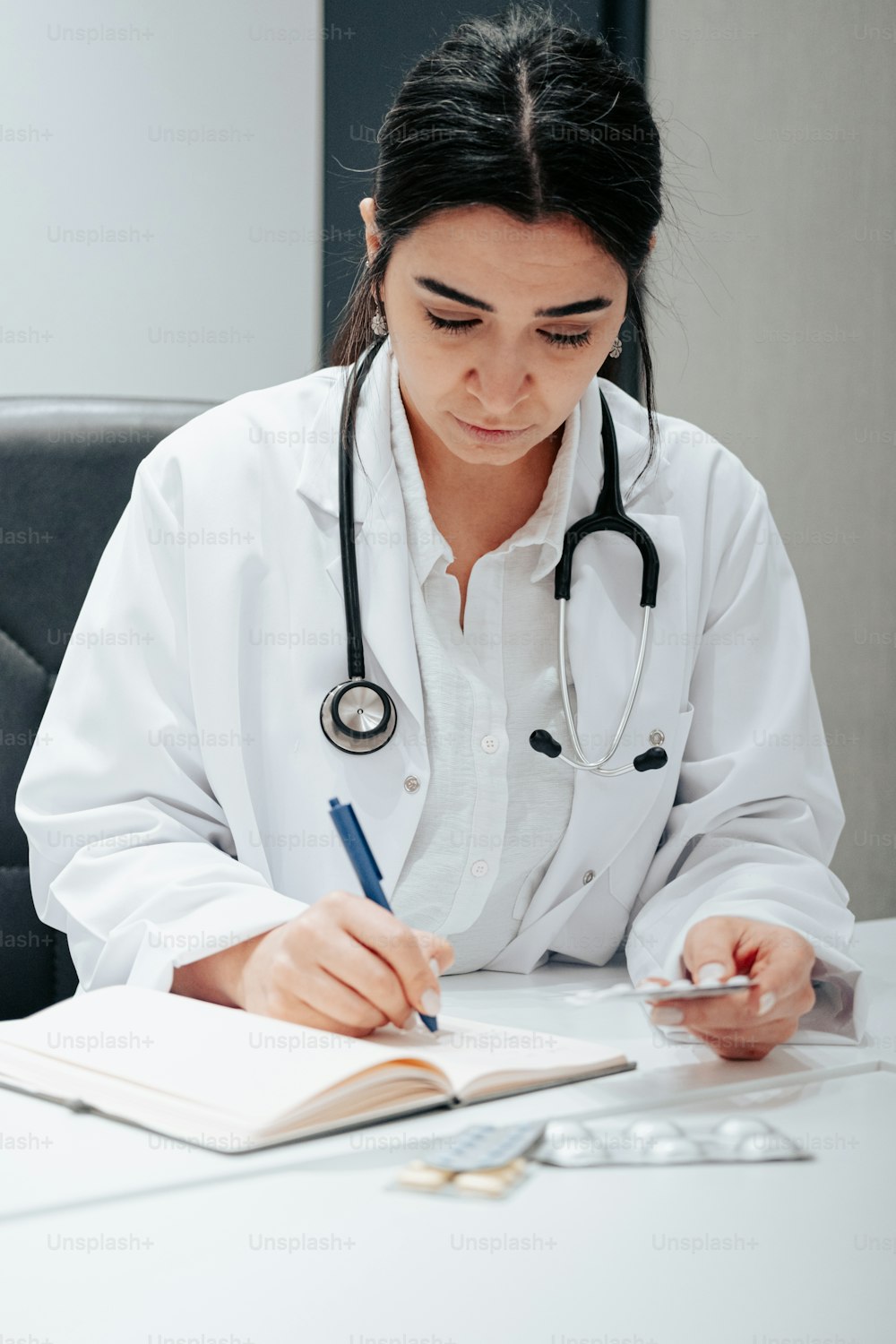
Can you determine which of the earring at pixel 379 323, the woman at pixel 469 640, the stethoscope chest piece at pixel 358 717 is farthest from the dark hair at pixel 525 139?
the stethoscope chest piece at pixel 358 717

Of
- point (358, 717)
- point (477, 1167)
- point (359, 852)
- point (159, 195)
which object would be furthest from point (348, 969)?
point (159, 195)

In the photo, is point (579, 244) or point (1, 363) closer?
point (579, 244)

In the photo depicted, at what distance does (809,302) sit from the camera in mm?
2254

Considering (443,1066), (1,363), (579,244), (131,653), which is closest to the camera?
(443,1066)

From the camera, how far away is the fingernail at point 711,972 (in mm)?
971

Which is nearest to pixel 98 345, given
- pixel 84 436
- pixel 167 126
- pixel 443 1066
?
pixel 167 126

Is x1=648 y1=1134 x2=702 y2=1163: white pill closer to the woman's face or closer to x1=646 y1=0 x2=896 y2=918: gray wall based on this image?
the woman's face

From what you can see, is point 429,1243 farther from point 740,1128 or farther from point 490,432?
point 490,432

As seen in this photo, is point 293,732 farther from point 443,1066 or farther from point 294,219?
point 294,219

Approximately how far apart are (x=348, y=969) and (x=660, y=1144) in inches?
9.3

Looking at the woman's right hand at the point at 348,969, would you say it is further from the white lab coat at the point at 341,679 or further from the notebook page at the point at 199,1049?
the white lab coat at the point at 341,679

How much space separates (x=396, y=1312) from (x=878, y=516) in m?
1.97

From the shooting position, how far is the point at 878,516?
2350 millimetres

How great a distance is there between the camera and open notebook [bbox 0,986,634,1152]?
0.79 meters
